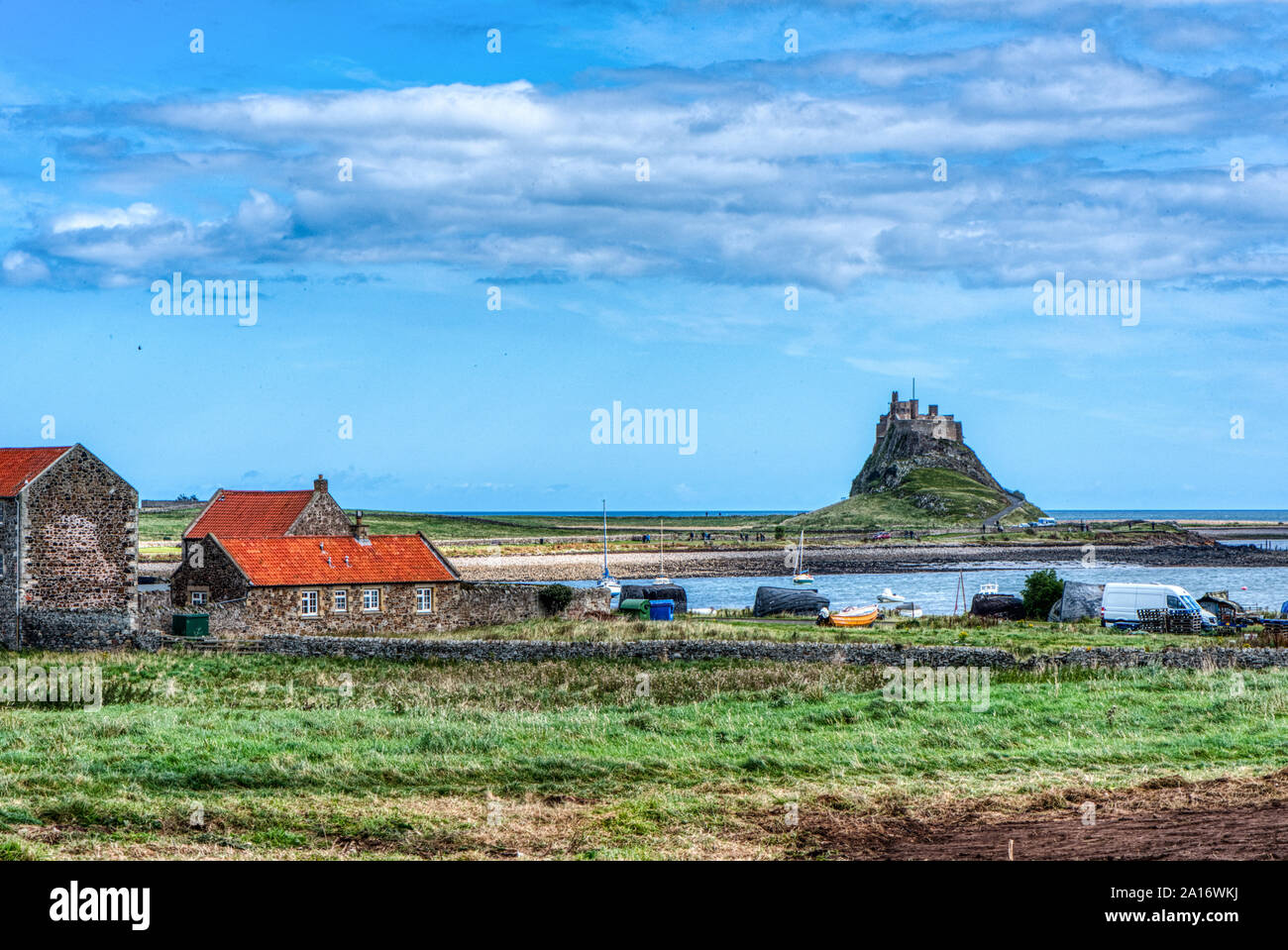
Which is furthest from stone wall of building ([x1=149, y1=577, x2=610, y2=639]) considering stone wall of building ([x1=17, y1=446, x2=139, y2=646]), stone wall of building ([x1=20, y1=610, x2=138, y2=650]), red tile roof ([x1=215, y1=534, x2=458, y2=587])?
stone wall of building ([x1=17, y1=446, x2=139, y2=646])

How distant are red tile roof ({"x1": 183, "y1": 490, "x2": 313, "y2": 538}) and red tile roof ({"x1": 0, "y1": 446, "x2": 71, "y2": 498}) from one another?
10486mm

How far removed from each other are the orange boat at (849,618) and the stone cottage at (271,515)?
24.4 meters

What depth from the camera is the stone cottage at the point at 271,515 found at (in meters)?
57.5

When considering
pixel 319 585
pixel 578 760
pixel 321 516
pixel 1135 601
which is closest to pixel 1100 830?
pixel 578 760

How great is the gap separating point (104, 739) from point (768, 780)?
11920mm

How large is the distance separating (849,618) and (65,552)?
3165cm

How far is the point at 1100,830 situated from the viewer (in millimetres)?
14406

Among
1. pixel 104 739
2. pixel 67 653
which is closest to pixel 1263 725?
pixel 104 739

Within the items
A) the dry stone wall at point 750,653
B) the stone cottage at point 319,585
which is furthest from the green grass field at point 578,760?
the stone cottage at point 319,585

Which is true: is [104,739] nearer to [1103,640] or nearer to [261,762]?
[261,762]

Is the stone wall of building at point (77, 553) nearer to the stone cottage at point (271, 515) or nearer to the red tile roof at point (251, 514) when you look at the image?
the stone cottage at point (271, 515)

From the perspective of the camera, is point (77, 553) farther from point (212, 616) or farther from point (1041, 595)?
point (1041, 595)

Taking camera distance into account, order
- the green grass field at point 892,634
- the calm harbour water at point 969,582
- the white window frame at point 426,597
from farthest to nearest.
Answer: the calm harbour water at point 969,582
the white window frame at point 426,597
the green grass field at point 892,634
